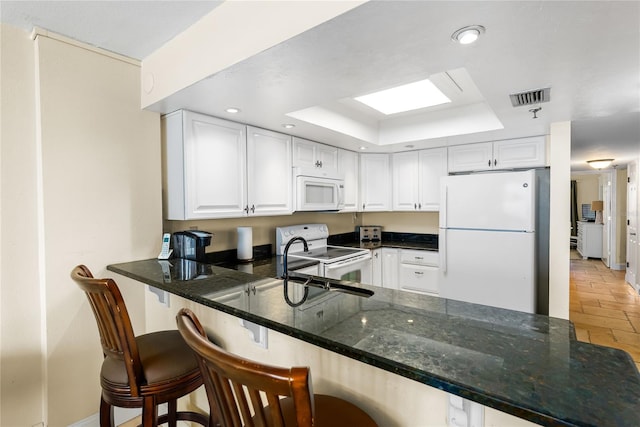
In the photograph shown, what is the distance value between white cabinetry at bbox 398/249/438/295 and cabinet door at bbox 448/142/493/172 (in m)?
1.06

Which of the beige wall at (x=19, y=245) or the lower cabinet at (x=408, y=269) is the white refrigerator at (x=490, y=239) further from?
the beige wall at (x=19, y=245)

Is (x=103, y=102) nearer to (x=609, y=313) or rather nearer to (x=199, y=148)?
(x=199, y=148)

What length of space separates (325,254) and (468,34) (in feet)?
8.13

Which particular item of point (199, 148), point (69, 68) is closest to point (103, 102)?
point (69, 68)

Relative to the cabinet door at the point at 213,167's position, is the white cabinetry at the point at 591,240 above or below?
below

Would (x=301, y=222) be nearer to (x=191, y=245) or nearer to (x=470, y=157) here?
(x=191, y=245)

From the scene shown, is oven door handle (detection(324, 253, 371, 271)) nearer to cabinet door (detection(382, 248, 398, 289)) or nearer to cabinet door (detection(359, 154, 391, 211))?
cabinet door (detection(382, 248, 398, 289))

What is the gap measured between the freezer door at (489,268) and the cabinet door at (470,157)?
867mm

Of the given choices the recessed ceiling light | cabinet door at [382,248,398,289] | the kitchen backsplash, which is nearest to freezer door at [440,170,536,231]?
the recessed ceiling light

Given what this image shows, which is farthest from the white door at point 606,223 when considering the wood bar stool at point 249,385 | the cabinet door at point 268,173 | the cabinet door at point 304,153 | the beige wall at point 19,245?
the beige wall at point 19,245

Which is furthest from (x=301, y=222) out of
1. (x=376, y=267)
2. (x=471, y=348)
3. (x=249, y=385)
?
(x=249, y=385)

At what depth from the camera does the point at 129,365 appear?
4.11ft

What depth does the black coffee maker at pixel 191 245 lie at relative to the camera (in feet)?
7.36

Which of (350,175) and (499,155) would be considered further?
(350,175)
